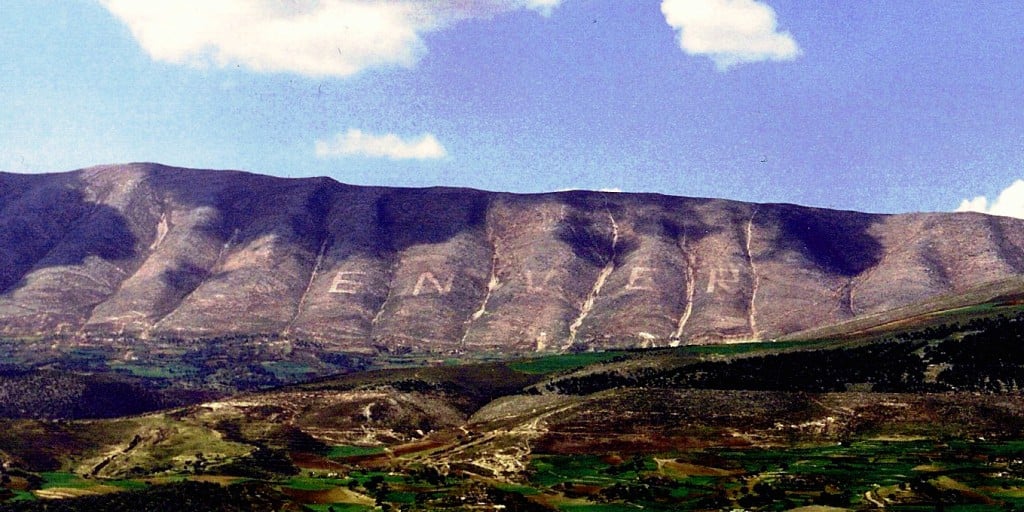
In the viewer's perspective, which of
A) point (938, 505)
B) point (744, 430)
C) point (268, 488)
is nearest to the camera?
point (938, 505)

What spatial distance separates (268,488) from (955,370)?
4886 inches

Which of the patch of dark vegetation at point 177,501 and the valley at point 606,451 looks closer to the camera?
the patch of dark vegetation at point 177,501

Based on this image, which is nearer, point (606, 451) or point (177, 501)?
point (177, 501)

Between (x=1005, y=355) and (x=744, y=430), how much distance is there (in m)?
Answer: 59.4

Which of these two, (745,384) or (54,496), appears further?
(745,384)

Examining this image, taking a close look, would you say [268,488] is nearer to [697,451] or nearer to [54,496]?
[54,496]

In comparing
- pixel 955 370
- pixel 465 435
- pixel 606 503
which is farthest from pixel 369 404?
pixel 955 370

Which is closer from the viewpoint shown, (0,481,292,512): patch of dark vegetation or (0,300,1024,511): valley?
(0,481,292,512): patch of dark vegetation

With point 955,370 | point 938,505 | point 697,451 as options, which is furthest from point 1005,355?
point 938,505

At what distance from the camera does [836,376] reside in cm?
19850

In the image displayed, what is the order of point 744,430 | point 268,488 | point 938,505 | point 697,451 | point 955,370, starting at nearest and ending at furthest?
point 938,505, point 268,488, point 697,451, point 744,430, point 955,370

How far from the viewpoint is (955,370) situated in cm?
19062

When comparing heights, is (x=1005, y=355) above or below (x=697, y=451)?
above

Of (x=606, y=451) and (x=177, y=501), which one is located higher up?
(x=606, y=451)
